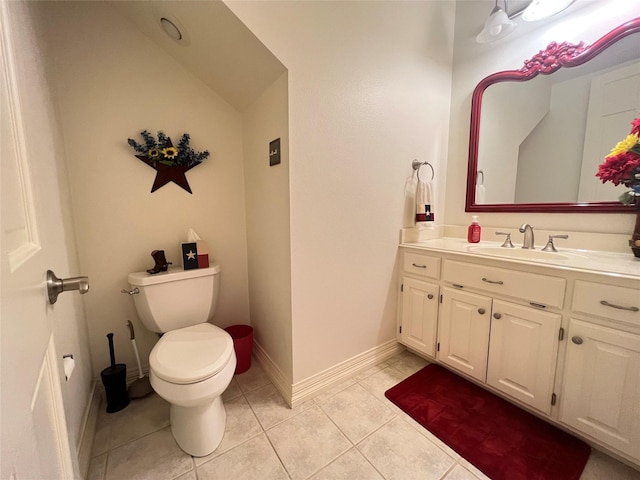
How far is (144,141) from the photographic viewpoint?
4.98 ft

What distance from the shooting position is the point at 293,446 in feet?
4.01

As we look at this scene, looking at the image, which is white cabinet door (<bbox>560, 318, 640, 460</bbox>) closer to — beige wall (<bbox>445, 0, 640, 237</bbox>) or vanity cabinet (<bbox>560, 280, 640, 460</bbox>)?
vanity cabinet (<bbox>560, 280, 640, 460</bbox>)

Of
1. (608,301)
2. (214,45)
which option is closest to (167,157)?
(214,45)

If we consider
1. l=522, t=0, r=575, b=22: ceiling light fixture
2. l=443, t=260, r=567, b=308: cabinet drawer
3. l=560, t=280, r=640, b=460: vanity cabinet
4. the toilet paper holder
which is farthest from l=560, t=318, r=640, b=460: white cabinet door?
the toilet paper holder

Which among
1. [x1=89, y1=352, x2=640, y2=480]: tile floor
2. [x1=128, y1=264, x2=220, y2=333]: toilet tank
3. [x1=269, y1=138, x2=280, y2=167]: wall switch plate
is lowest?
[x1=89, y1=352, x2=640, y2=480]: tile floor

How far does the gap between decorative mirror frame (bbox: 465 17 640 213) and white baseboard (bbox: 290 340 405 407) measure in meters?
1.20

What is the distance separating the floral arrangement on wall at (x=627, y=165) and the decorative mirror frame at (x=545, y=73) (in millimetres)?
141

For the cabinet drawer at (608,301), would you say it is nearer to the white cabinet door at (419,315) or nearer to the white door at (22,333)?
the white cabinet door at (419,315)

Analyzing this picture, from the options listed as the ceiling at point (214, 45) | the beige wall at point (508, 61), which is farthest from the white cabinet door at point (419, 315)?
the ceiling at point (214, 45)

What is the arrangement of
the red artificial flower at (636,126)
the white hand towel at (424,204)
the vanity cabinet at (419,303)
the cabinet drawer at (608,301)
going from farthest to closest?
the white hand towel at (424,204) < the vanity cabinet at (419,303) < the red artificial flower at (636,126) < the cabinet drawer at (608,301)

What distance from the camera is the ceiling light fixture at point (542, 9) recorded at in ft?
4.68

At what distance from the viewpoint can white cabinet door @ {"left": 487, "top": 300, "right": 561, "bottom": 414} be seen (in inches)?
48.2

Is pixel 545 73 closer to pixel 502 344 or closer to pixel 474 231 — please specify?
pixel 474 231

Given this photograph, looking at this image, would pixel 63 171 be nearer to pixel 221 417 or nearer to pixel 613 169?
pixel 221 417
